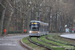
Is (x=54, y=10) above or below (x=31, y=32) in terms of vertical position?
above

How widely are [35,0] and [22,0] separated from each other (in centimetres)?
367

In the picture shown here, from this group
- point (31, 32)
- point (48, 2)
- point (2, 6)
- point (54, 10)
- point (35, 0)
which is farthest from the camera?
point (54, 10)

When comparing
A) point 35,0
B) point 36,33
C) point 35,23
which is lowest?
point 36,33

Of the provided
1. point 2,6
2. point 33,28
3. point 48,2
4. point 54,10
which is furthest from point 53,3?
point 33,28

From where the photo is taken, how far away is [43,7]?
162 ft

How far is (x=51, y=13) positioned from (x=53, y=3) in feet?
37.6

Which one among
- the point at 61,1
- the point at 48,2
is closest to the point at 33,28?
the point at 48,2

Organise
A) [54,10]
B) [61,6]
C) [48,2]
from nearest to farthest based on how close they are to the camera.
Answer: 1. [48,2]
2. [61,6]
3. [54,10]

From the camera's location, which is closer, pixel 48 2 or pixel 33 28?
pixel 33 28

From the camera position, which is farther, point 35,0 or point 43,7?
point 43,7

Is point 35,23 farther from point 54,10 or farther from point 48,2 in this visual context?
point 54,10

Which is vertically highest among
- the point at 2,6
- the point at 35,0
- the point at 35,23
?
the point at 35,0

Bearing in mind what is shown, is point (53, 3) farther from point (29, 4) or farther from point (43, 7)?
point (29, 4)

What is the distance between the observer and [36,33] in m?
27.8
